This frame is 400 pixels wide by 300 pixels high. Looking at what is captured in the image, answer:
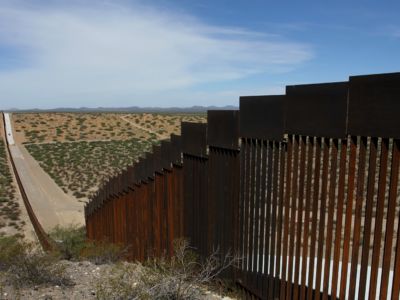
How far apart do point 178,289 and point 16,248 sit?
3.37 metres

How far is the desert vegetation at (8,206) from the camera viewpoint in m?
16.9

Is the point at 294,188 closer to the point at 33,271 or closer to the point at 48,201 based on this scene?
the point at 33,271

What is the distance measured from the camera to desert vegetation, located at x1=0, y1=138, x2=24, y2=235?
16.9m

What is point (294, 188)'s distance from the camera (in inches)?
178

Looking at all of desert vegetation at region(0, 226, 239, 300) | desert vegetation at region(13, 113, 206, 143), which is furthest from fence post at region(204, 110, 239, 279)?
desert vegetation at region(13, 113, 206, 143)

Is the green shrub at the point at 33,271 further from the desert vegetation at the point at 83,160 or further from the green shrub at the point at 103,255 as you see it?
the desert vegetation at the point at 83,160

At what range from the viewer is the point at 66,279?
610 cm

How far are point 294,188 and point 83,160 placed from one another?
32657 millimetres

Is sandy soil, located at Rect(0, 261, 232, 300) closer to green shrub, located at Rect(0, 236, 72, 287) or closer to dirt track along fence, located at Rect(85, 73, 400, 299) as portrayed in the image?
green shrub, located at Rect(0, 236, 72, 287)

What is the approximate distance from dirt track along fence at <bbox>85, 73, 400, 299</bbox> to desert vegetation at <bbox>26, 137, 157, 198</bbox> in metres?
18.1

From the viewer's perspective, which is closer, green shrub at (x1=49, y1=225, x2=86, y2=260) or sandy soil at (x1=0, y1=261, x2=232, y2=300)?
sandy soil at (x1=0, y1=261, x2=232, y2=300)

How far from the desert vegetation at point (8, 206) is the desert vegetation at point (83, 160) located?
3.02 meters

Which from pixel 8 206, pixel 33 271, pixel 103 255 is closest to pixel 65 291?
pixel 33 271

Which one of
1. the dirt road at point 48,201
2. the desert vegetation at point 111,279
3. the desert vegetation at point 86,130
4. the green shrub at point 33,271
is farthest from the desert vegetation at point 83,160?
the green shrub at point 33,271
